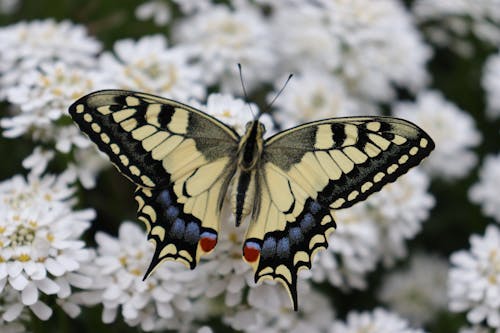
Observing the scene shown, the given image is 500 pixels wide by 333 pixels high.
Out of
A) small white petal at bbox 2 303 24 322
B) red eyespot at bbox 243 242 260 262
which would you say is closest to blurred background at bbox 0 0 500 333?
small white petal at bbox 2 303 24 322

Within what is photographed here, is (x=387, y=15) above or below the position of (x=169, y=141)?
above

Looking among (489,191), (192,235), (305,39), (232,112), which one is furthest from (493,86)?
(192,235)

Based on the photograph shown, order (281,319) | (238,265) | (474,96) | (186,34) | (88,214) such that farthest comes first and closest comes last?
(474,96)
(186,34)
(281,319)
(88,214)
(238,265)

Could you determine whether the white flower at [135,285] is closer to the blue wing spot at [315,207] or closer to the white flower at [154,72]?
the blue wing spot at [315,207]

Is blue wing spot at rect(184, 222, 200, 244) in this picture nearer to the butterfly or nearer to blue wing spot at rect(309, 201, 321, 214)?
the butterfly

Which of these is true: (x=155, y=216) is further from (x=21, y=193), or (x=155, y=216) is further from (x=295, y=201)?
(x=21, y=193)

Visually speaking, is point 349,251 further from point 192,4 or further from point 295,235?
point 192,4

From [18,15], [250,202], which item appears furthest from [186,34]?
[250,202]
